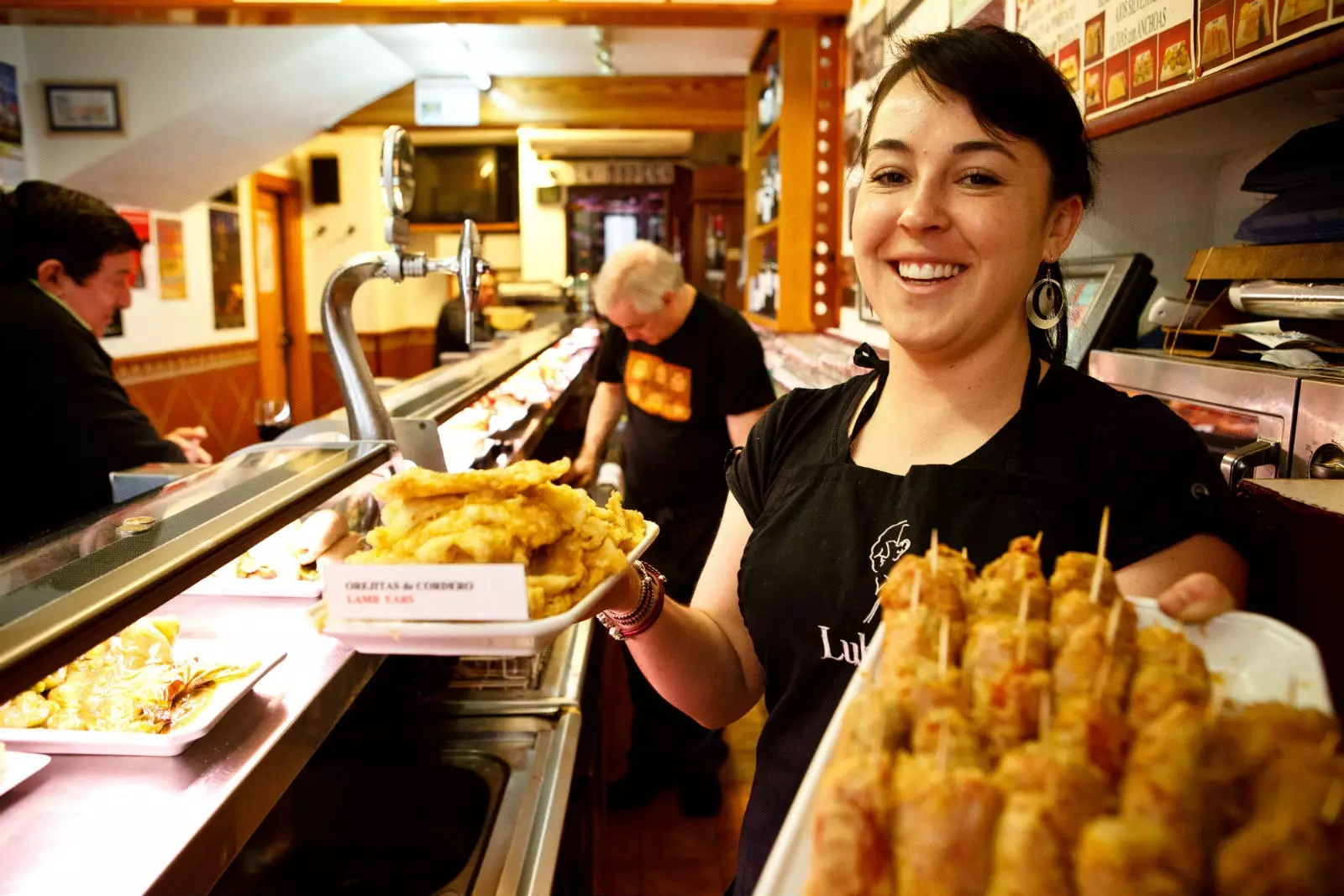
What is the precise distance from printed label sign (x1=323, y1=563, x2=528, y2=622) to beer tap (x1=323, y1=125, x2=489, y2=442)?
1420 mm

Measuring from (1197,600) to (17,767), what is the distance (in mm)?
1439

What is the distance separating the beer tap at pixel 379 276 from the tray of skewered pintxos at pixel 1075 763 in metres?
1.77

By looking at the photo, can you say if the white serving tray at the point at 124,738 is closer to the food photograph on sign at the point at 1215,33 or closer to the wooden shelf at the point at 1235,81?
the wooden shelf at the point at 1235,81

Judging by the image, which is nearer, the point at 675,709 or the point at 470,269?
the point at 470,269

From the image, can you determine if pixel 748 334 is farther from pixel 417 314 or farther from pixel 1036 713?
pixel 417 314

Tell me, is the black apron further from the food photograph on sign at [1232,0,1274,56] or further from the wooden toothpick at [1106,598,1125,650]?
the food photograph on sign at [1232,0,1274,56]

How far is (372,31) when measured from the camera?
6.51 m

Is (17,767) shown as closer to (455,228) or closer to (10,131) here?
(10,131)

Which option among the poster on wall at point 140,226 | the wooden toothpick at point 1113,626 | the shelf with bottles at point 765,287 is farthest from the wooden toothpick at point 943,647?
the poster on wall at point 140,226

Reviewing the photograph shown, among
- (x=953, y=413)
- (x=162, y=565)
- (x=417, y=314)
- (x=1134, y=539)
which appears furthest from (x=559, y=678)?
(x=417, y=314)

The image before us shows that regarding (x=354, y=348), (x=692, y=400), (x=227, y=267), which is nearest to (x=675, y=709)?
(x=692, y=400)

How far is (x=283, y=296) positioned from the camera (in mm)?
10891

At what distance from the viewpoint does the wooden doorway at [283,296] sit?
1020cm

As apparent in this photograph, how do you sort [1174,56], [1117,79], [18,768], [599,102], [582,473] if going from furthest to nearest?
[599,102]
[582,473]
[1117,79]
[1174,56]
[18,768]
